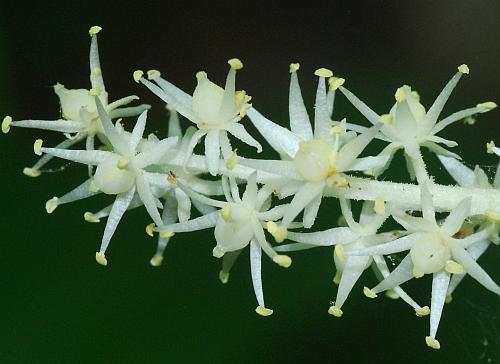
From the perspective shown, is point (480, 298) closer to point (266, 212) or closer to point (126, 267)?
point (126, 267)

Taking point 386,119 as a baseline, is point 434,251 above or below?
below

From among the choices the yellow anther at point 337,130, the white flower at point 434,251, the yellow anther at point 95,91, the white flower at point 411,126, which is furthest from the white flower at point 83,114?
the white flower at point 434,251

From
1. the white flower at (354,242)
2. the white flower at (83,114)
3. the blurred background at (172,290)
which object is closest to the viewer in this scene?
the white flower at (354,242)

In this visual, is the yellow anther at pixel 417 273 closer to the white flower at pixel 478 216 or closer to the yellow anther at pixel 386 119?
the white flower at pixel 478 216

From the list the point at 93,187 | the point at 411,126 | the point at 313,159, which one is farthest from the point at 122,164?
the point at 411,126

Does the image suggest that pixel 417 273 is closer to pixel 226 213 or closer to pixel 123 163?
pixel 226 213

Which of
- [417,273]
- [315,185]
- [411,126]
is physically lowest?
[417,273]

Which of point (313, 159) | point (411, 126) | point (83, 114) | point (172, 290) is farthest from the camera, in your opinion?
point (172, 290)
